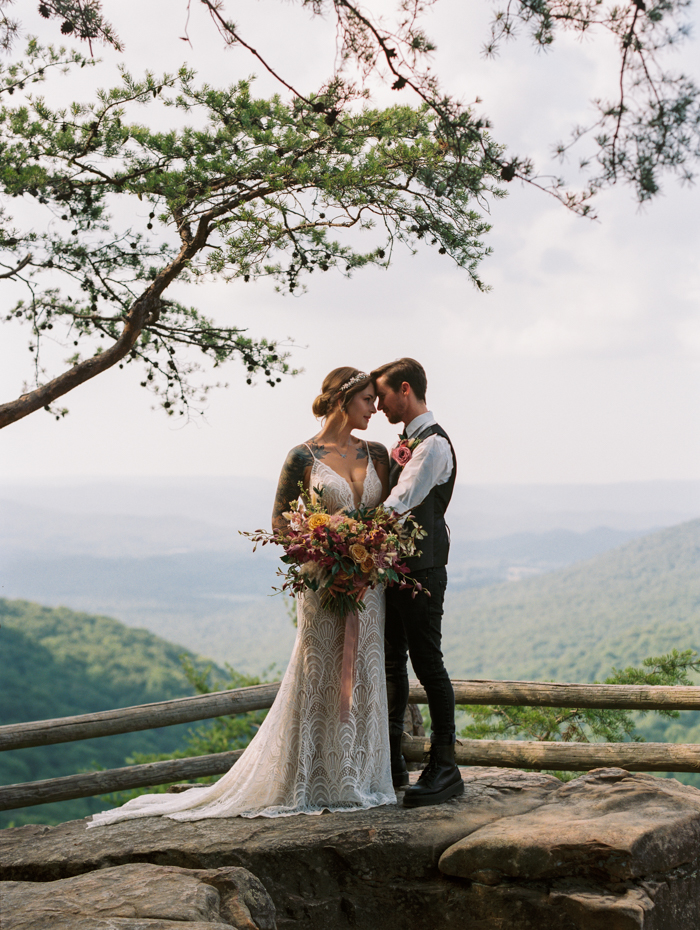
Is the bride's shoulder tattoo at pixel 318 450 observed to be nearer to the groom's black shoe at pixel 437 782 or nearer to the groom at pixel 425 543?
the groom at pixel 425 543

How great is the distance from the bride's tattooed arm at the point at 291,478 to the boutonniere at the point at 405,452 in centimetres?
46

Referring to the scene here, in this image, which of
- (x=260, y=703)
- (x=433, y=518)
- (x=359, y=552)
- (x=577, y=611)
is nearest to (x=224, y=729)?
(x=260, y=703)

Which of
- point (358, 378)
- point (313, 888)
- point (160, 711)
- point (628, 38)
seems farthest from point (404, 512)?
point (160, 711)

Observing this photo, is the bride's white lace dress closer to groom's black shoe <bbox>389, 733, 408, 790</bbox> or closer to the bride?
the bride

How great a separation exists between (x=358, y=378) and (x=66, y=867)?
2.82m

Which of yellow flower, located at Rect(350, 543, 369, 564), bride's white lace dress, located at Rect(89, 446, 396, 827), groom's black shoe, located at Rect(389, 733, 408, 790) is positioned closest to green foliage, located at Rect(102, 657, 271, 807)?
groom's black shoe, located at Rect(389, 733, 408, 790)

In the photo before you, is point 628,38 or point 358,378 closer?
point 628,38

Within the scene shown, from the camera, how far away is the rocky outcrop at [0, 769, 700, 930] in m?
3.20

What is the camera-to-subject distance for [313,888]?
12.3ft

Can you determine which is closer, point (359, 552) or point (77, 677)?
point (359, 552)

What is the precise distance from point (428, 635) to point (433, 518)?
0.60 metres

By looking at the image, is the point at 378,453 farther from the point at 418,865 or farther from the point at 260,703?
the point at 260,703

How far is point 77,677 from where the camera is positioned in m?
29.5

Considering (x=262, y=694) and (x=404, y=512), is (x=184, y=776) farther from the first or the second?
(x=404, y=512)
